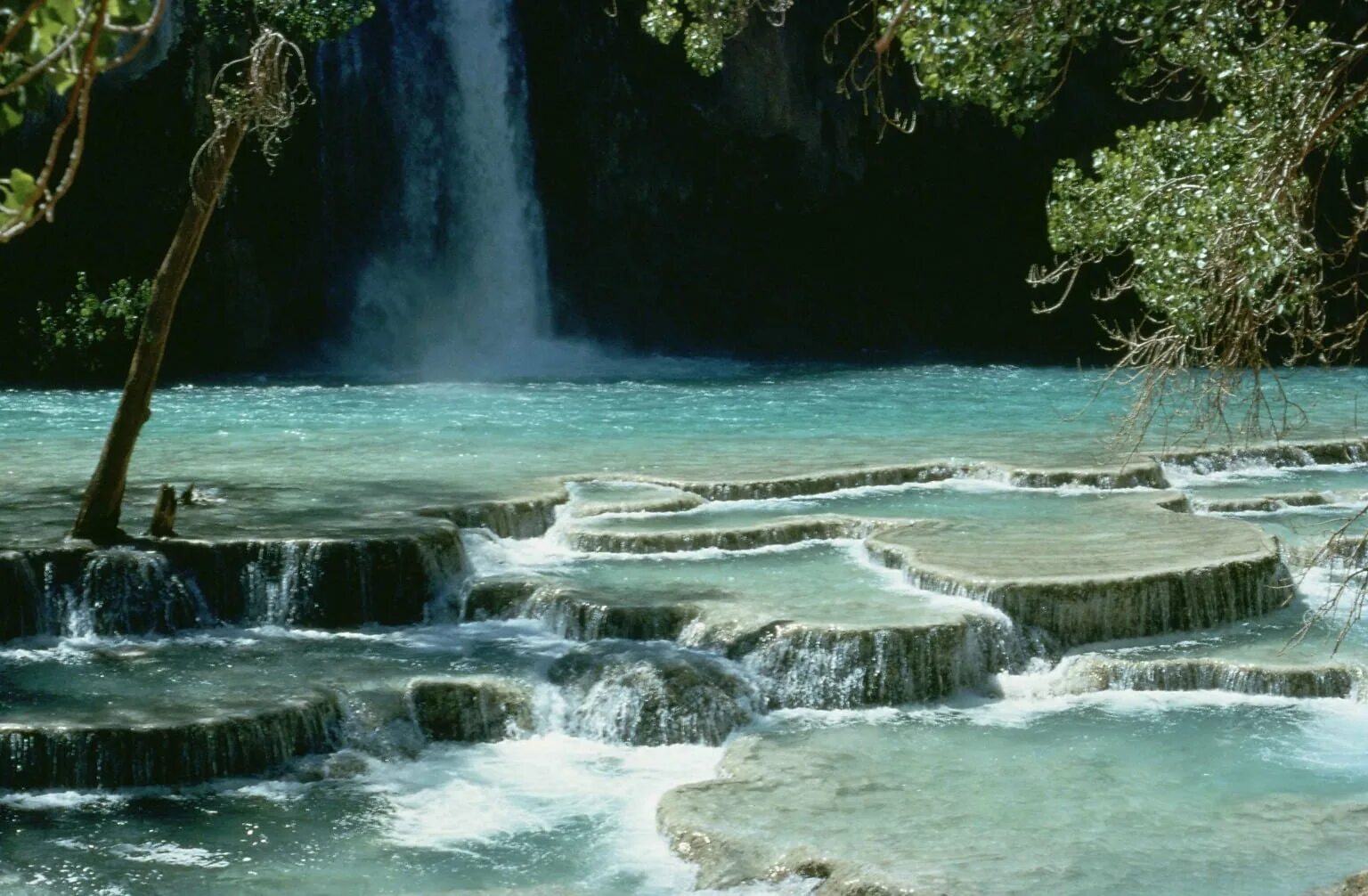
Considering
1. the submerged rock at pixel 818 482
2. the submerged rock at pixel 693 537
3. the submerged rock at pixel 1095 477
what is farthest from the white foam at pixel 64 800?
the submerged rock at pixel 1095 477

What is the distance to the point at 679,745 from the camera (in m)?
9.76

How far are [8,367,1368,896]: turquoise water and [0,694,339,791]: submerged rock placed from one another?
0.10m

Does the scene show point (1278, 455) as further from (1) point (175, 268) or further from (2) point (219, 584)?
(1) point (175, 268)

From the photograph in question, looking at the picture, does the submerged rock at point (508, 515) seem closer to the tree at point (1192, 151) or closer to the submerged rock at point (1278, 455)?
the tree at point (1192, 151)

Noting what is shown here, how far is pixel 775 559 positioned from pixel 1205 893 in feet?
17.2

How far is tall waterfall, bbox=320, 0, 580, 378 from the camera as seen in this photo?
92.3 ft

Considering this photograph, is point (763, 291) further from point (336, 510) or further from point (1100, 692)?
point (1100, 692)

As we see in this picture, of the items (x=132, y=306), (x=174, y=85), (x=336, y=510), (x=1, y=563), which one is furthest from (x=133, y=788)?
(x=174, y=85)

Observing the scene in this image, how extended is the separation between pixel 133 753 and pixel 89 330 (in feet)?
54.1

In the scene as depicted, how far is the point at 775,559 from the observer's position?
12.3 metres

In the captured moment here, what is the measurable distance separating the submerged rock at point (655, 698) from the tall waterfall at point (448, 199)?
17.8 meters

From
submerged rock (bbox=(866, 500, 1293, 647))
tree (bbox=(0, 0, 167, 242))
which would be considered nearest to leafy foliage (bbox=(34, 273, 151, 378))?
submerged rock (bbox=(866, 500, 1293, 647))

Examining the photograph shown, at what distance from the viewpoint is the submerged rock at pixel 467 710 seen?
9.73 m

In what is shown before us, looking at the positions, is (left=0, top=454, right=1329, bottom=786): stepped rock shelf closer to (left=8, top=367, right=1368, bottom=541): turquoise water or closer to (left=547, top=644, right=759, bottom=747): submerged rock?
(left=547, top=644, right=759, bottom=747): submerged rock
